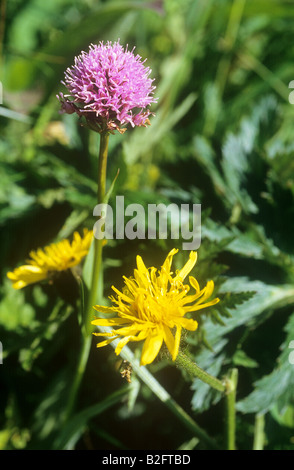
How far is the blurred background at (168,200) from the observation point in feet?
2.97

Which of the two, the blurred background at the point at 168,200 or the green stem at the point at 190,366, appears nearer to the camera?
the green stem at the point at 190,366

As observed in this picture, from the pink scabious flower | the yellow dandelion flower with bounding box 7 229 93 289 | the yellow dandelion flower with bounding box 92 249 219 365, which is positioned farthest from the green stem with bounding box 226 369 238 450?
the pink scabious flower

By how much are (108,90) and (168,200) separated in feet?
1.59

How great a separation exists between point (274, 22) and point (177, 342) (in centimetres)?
154

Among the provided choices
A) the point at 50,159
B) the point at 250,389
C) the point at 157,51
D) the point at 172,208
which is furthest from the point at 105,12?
the point at 250,389

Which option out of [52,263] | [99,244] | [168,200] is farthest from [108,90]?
[168,200]

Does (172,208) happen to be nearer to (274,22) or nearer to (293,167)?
(293,167)

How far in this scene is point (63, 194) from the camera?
4.02ft

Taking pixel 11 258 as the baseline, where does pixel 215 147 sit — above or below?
above

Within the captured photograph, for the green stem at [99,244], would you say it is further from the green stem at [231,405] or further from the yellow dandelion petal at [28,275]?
the green stem at [231,405]

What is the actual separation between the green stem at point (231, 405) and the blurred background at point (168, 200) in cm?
4

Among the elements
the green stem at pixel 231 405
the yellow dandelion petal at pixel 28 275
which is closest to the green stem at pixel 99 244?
the yellow dandelion petal at pixel 28 275

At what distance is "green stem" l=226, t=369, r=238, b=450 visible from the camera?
780 mm

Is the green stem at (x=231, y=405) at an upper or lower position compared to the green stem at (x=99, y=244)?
lower
